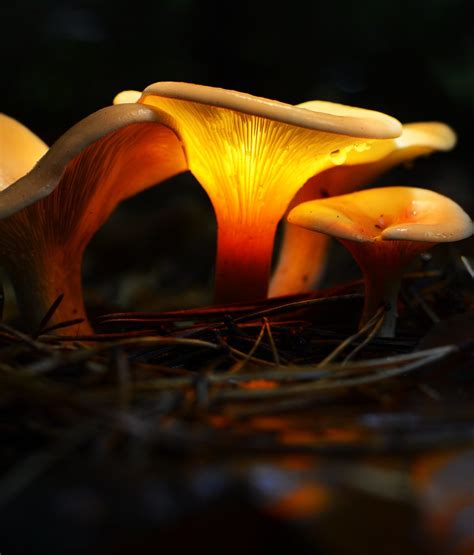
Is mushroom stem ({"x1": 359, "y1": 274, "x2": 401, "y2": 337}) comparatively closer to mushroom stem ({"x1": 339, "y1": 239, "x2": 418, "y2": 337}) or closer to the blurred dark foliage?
mushroom stem ({"x1": 339, "y1": 239, "x2": 418, "y2": 337})

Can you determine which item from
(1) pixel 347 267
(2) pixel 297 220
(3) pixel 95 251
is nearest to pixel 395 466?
(2) pixel 297 220

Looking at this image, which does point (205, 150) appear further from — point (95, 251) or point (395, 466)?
point (95, 251)

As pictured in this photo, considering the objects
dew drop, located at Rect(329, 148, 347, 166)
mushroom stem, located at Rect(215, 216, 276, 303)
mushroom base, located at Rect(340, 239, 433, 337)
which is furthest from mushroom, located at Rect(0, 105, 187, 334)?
mushroom base, located at Rect(340, 239, 433, 337)

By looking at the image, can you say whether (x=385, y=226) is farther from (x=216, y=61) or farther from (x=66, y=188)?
(x=216, y=61)

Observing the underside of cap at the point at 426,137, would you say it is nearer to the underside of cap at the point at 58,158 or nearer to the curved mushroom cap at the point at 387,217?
the curved mushroom cap at the point at 387,217

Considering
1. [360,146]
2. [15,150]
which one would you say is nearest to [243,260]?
[360,146]

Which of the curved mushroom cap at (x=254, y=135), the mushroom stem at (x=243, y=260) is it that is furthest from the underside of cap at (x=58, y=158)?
the mushroom stem at (x=243, y=260)
